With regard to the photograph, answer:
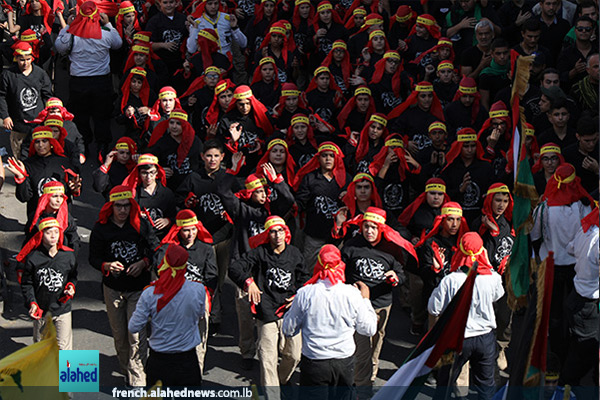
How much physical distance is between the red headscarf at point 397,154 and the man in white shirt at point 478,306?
209 cm

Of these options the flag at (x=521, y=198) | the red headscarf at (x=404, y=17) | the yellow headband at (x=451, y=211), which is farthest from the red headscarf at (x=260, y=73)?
the flag at (x=521, y=198)

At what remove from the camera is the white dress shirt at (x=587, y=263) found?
28.0 ft

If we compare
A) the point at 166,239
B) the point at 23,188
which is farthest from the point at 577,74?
the point at 23,188

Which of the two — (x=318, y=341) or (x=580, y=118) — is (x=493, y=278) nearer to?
(x=318, y=341)

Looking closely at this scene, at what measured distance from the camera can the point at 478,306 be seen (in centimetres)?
855

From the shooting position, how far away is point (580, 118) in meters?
10.6

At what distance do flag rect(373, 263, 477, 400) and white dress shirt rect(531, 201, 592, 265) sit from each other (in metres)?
3.45

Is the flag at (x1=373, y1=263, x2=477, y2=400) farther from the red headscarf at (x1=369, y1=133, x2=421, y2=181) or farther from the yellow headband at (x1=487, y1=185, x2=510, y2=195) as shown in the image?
the red headscarf at (x1=369, y1=133, x2=421, y2=181)

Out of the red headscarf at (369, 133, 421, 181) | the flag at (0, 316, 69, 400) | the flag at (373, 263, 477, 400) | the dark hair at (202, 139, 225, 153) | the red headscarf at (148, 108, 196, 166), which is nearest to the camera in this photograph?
the flag at (0, 316, 69, 400)

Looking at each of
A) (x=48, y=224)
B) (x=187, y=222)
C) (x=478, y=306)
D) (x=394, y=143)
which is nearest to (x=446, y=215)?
(x=478, y=306)

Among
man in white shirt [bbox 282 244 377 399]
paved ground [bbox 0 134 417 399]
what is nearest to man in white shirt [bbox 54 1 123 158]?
paved ground [bbox 0 134 417 399]

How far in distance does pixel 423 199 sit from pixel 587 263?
2.04 meters

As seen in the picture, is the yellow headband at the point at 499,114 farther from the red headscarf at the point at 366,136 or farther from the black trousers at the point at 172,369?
the black trousers at the point at 172,369

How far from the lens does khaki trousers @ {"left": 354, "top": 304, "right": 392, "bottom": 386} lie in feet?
30.0
